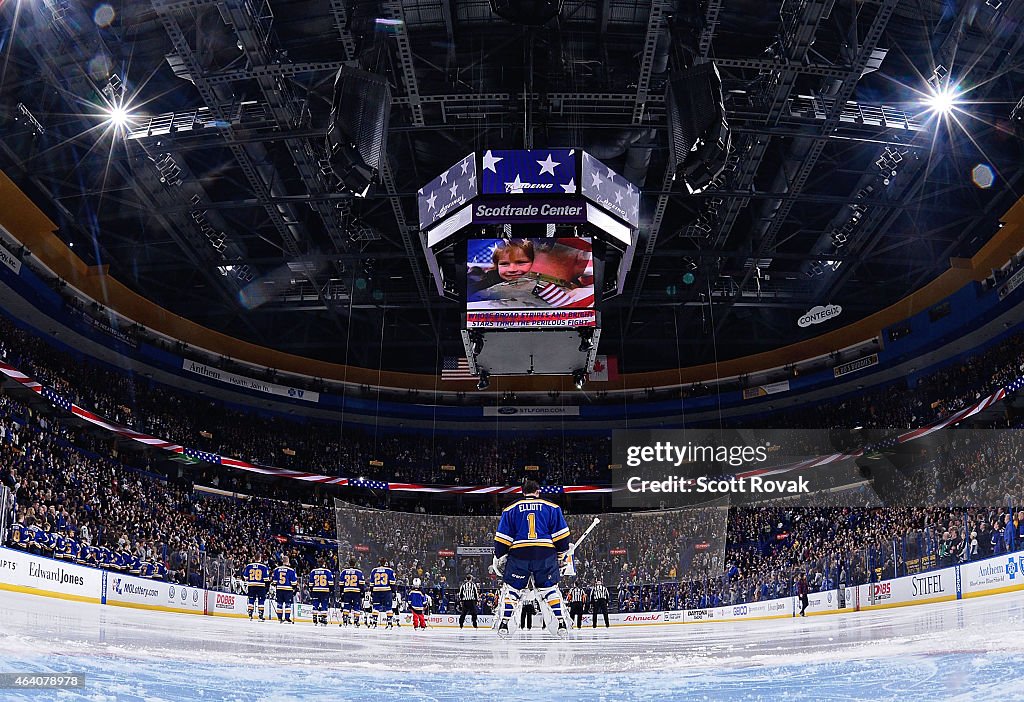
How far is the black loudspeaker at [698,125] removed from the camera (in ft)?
37.3

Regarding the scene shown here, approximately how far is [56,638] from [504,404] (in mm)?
29541

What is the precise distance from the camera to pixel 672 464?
3234 cm

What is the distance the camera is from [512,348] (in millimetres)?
14320

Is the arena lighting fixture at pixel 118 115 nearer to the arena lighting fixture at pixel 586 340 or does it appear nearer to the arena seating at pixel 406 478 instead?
the arena seating at pixel 406 478

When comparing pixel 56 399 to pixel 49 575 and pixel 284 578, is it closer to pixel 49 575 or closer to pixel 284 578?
pixel 284 578

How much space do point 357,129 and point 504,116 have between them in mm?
4638

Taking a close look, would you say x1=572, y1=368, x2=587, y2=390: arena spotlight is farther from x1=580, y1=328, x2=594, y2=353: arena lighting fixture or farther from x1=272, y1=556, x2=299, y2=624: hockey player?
x1=272, y1=556, x2=299, y2=624: hockey player

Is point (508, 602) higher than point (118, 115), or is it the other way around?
point (118, 115)

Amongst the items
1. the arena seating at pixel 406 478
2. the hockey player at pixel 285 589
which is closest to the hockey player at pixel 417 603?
the hockey player at pixel 285 589

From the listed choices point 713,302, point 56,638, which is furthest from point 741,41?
point 56,638

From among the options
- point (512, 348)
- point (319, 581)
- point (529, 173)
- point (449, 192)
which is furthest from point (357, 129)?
point (319, 581)

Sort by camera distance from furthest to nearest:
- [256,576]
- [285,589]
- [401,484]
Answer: [401,484] < [285,589] < [256,576]

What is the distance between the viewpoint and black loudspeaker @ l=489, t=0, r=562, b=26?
11.8m

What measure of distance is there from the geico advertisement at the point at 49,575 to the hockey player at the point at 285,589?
384 cm
